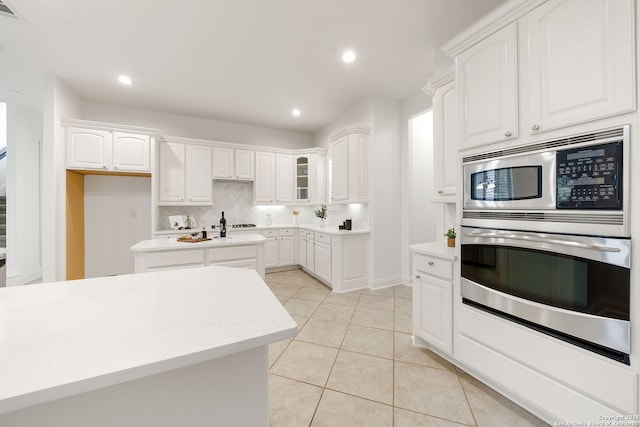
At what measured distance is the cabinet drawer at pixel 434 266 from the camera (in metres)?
1.91

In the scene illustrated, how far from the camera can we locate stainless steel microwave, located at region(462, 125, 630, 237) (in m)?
1.16

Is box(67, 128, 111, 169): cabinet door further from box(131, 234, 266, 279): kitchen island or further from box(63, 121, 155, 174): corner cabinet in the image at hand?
box(131, 234, 266, 279): kitchen island

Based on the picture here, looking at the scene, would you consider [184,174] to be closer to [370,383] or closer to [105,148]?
[105,148]

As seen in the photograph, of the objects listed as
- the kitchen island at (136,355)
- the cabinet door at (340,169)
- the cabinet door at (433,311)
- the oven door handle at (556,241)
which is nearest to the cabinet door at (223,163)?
the cabinet door at (340,169)

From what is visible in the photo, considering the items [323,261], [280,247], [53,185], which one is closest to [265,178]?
[280,247]

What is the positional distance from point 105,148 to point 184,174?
3.55 feet

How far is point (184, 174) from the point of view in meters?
4.32

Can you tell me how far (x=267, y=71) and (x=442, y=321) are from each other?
3387 millimetres

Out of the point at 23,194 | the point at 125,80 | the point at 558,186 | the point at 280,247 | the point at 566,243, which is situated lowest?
the point at 280,247

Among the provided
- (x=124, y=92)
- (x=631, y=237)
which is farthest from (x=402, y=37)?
(x=124, y=92)

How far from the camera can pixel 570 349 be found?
1272mm

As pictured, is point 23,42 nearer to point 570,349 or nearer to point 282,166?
point 282,166

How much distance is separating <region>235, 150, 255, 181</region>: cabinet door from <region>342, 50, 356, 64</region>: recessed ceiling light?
8.62 feet

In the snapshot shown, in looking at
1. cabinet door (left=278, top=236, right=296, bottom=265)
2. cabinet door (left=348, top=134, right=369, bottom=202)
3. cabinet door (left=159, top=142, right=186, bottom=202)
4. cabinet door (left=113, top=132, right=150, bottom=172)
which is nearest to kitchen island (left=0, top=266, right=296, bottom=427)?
cabinet door (left=348, top=134, right=369, bottom=202)
